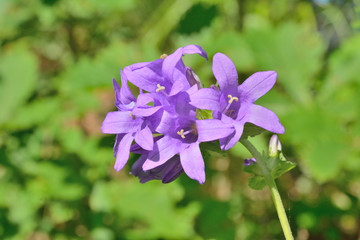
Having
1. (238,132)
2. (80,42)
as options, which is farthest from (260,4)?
(238,132)

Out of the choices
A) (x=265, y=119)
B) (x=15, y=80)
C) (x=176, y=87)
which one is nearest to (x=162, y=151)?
(x=176, y=87)

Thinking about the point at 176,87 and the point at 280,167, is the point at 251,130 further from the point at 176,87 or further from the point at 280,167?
the point at 176,87

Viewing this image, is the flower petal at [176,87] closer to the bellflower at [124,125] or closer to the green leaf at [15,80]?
the bellflower at [124,125]

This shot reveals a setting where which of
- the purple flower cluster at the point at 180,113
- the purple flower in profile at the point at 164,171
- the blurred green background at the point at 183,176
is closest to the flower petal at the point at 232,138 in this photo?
the purple flower cluster at the point at 180,113

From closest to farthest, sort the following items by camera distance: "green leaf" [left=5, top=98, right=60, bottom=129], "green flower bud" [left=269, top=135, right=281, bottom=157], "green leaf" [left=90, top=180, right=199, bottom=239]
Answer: "green flower bud" [left=269, top=135, right=281, bottom=157] < "green leaf" [left=90, top=180, right=199, bottom=239] < "green leaf" [left=5, top=98, right=60, bottom=129]

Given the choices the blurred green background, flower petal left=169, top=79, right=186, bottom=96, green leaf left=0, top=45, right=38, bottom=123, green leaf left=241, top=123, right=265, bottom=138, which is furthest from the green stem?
green leaf left=0, top=45, right=38, bottom=123

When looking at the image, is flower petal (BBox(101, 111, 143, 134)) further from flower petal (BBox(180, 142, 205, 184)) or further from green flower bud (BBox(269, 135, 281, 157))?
green flower bud (BBox(269, 135, 281, 157))
